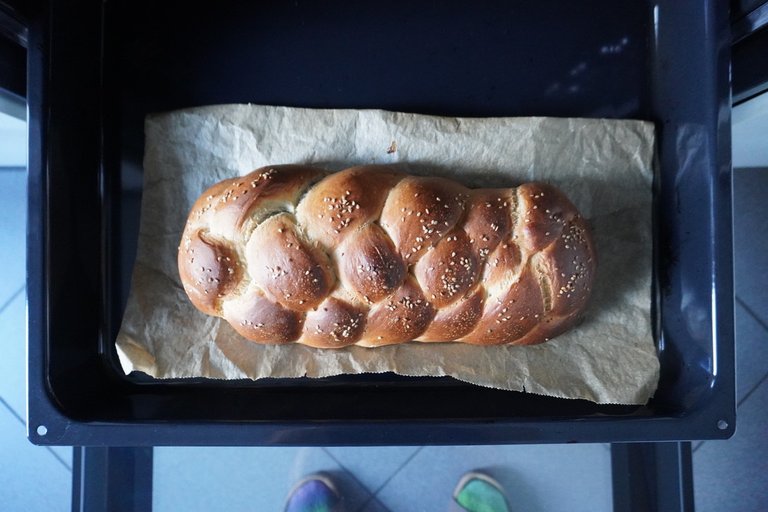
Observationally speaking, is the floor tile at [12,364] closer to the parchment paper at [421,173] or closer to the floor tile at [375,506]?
the parchment paper at [421,173]

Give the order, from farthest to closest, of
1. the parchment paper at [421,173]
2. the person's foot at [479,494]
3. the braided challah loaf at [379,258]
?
the person's foot at [479,494] < the parchment paper at [421,173] < the braided challah loaf at [379,258]

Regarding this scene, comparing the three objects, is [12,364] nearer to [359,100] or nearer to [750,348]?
[359,100]

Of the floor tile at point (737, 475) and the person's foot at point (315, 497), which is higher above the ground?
the floor tile at point (737, 475)

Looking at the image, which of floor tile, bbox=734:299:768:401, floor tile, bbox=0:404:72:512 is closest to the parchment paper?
floor tile, bbox=734:299:768:401

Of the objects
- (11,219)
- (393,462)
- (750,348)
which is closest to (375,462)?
(393,462)

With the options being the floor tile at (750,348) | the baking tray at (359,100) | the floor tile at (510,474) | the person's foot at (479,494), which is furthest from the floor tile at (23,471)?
the floor tile at (750,348)

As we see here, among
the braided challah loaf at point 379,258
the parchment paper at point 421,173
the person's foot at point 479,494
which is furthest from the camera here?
the person's foot at point 479,494

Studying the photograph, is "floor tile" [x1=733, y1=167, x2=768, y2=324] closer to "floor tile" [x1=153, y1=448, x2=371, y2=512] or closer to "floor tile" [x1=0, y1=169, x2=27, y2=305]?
"floor tile" [x1=153, y1=448, x2=371, y2=512]

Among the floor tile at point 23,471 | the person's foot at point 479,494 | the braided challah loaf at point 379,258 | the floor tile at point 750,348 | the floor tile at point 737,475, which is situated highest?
the braided challah loaf at point 379,258
